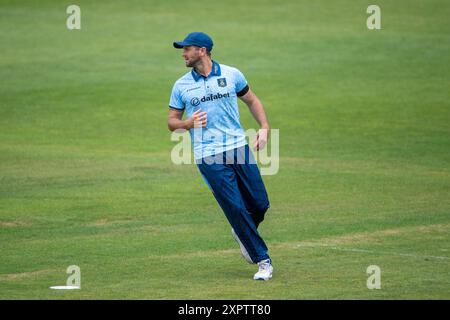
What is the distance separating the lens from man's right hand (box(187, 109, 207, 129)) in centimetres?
1122

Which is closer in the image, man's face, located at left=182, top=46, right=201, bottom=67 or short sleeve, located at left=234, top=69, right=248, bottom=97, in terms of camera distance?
man's face, located at left=182, top=46, right=201, bottom=67

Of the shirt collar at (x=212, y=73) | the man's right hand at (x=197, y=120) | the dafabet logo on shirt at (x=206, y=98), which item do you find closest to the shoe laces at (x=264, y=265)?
the man's right hand at (x=197, y=120)

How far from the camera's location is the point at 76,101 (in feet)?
92.9

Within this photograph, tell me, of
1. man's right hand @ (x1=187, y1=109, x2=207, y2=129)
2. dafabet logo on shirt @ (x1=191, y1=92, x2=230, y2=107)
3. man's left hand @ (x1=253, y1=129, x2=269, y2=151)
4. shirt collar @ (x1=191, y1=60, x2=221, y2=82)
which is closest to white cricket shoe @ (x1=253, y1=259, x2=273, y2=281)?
man's left hand @ (x1=253, y1=129, x2=269, y2=151)

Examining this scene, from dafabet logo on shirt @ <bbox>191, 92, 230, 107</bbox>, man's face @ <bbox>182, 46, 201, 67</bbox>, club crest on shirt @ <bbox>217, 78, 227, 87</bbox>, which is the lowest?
dafabet logo on shirt @ <bbox>191, 92, 230, 107</bbox>

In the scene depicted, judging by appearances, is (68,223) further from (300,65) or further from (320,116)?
(300,65)

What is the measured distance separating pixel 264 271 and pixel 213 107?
5.87 feet

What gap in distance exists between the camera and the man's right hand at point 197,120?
442 inches

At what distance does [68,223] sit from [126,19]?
23336 millimetres

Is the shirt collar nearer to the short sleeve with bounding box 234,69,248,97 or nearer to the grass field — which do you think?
the short sleeve with bounding box 234,69,248,97

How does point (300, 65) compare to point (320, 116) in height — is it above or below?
above

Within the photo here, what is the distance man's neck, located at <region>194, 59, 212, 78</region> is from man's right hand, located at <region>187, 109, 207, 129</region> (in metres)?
0.49

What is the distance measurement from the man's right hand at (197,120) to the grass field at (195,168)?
1.59 m
